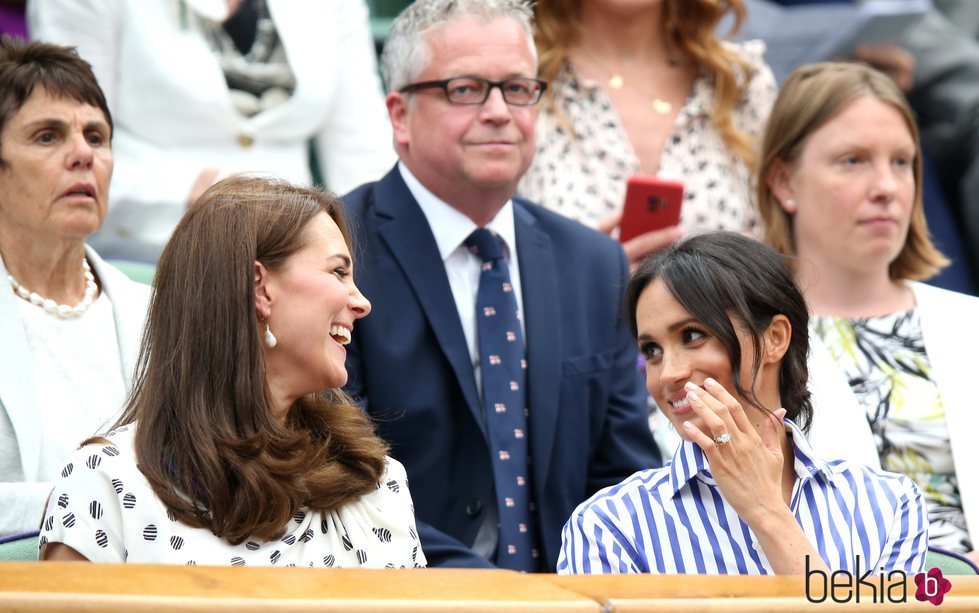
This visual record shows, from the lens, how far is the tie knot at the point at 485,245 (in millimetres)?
2678

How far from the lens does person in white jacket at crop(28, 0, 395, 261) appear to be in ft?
10.5

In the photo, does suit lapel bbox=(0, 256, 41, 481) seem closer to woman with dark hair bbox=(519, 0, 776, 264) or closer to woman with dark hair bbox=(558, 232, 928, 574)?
woman with dark hair bbox=(558, 232, 928, 574)

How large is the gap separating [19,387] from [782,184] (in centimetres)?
177

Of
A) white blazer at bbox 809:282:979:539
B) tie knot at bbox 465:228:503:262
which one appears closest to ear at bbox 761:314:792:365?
white blazer at bbox 809:282:979:539

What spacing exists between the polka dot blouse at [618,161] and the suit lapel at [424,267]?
0.70m

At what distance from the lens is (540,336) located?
2635mm

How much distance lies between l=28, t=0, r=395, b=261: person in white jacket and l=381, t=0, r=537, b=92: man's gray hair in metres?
0.64

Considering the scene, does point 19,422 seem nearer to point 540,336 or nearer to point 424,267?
point 424,267

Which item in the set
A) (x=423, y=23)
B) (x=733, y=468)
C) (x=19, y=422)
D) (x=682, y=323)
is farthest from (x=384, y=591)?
(x=423, y=23)

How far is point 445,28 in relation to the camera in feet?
8.97

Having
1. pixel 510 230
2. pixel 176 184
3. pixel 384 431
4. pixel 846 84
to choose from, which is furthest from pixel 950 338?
pixel 176 184

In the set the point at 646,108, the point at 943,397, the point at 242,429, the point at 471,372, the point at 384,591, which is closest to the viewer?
the point at 384,591

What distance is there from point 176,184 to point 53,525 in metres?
1.58

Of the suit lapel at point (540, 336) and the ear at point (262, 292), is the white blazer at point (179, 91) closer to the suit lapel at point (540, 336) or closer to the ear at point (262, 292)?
the suit lapel at point (540, 336)
